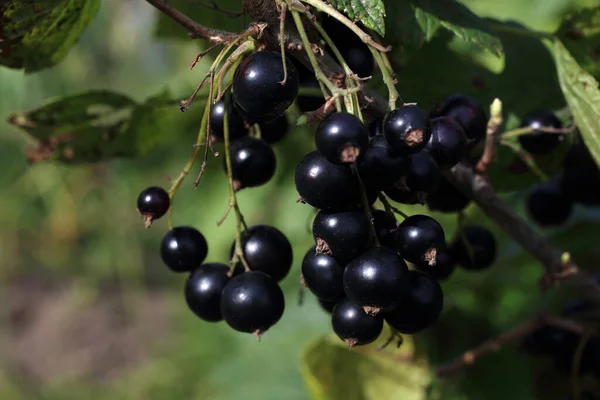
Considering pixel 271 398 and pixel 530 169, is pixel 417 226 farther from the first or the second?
pixel 271 398

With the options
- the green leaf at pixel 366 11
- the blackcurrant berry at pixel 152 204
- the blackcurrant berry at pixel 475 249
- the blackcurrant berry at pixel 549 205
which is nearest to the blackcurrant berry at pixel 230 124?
the blackcurrant berry at pixel 152 204

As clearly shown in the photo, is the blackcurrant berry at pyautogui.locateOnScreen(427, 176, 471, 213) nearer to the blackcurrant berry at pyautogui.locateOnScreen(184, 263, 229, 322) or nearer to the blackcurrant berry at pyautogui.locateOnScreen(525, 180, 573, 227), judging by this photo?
the blackcurrant berry at pyautogui.locateOnScreen(184, 263, 229, 322)

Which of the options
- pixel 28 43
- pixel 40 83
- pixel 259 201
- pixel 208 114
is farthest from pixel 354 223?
pixel 40 83

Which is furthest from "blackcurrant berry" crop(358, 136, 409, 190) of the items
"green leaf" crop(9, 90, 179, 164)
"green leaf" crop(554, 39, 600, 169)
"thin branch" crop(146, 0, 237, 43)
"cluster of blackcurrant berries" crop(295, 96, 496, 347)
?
"green leaf" crop(9, 90, 179, 164)

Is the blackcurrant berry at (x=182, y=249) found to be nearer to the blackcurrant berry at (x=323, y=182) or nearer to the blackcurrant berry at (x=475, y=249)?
the blackcurrant berry at (x=323, y=182)

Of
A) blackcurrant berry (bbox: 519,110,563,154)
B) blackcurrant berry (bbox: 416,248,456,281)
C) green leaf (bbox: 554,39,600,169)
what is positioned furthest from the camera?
blackcurrant berry (bbox: 519,110,563,154)

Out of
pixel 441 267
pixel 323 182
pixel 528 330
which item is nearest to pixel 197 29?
pixel 323 182
